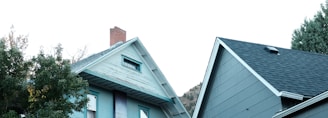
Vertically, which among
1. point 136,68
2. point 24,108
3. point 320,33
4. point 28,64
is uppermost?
point 320,33

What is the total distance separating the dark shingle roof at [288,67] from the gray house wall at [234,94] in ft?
1.08

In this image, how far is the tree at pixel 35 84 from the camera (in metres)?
12.3

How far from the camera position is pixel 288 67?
16.7m

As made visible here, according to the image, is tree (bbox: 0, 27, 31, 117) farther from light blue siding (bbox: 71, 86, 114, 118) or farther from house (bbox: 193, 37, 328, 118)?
light blue siding (bbox: 71, 86, 114, 118)

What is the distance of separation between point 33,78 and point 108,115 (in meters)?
7.79

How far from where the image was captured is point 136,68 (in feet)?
74.0

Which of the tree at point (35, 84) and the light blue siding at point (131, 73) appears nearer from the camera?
the tree at point (35, 84)

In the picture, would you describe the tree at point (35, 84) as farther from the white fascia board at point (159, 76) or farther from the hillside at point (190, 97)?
the hillside at point (190, 97)

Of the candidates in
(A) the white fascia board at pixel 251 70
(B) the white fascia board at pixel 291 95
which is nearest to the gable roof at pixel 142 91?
(A) the white fascia board at pixel 251 70

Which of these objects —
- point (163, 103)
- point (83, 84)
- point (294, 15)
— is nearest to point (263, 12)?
point (294, 15)

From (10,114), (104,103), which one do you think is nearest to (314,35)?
(104,103)

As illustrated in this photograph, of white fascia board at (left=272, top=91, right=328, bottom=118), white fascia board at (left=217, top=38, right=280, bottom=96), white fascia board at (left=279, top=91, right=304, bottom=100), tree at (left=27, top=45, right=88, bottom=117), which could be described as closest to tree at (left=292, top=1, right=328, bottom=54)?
white fascia board at (left=217, top=38, right=280, bottom=96)

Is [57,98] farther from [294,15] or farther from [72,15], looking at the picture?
[294,15]

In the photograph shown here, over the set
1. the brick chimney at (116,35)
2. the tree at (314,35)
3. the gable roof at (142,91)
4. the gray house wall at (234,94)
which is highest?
the tree at (314,35)
